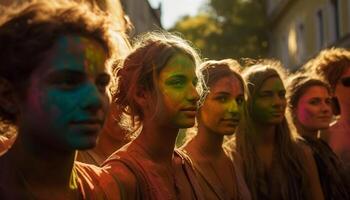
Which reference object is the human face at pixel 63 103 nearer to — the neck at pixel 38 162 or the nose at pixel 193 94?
the neck at pixel 38 162

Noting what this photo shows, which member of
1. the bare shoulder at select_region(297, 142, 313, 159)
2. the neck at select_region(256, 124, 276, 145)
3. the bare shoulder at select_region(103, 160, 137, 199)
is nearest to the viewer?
the bare shoulder at select_region(103, 160, 137, 199)

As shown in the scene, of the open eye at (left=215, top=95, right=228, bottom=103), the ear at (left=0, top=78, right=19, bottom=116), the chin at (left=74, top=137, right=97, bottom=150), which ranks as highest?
the ear at (left=0, top=78, right=19, bottom=116)

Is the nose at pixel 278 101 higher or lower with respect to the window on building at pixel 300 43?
lower

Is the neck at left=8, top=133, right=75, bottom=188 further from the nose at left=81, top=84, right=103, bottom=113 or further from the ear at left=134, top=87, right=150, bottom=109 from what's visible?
the ear at left=134, top=87, right=150, bottom=109

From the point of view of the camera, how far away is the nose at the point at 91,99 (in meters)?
2.51

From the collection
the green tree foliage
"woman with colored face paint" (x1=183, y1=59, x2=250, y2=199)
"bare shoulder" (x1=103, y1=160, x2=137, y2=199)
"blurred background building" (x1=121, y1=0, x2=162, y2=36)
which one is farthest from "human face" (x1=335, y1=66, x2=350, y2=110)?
the green tree foliage

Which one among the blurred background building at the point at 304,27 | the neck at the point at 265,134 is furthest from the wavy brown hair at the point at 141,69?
the blurred background building at the point at 304,27

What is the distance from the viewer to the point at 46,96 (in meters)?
2.50

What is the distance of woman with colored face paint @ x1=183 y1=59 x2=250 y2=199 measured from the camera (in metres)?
4.29

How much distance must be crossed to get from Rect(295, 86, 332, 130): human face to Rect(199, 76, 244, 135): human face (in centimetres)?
146

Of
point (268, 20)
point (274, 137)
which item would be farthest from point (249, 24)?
point (274, 137)

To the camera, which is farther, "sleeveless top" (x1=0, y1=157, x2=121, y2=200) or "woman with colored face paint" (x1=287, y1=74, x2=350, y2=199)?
"woman with colored face paint" (x1=287, y1=74, x2=350, y2=199)

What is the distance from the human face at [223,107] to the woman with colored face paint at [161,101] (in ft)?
2.59

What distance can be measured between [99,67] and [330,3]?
71.9 feet
